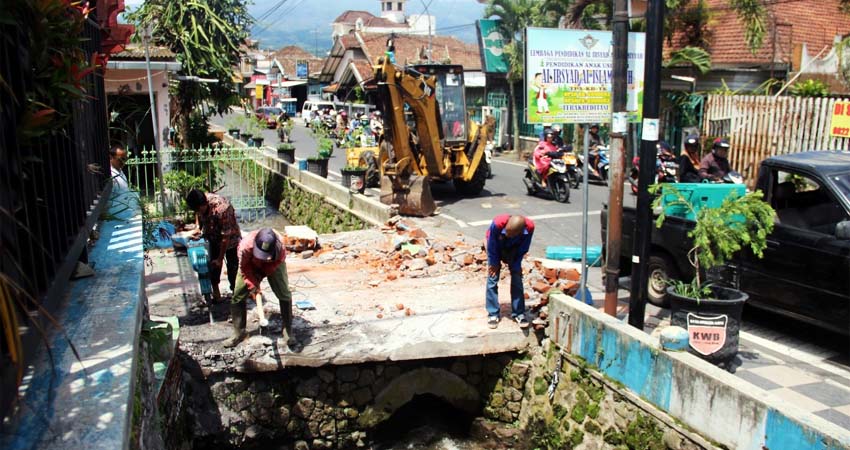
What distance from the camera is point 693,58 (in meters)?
19.1

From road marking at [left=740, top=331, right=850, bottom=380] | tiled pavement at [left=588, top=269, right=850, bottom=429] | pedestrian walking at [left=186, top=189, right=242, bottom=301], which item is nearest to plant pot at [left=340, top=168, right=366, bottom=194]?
pedestrian walking at [left=186, top=189, right=242, bottom=301]

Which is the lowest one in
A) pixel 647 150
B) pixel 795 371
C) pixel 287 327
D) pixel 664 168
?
pixel 795 371

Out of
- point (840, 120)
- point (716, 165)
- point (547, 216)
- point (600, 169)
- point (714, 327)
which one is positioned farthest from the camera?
point (600, 169)

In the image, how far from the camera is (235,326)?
6.73m

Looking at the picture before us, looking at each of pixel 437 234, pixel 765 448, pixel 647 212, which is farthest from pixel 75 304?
pixel 437 234

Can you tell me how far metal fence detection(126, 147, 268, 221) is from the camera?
14.1m

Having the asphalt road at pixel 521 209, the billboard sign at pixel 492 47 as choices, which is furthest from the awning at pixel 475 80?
the asphalt road at pixel 521 209

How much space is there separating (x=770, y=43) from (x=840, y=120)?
17.4 feet

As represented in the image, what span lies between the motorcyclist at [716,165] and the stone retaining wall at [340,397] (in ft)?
16.8

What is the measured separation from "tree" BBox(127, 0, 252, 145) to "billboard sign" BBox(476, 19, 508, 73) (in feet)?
39.6

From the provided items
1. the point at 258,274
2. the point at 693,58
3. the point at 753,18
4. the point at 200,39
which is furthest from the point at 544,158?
the point at 258,274

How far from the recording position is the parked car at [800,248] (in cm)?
650

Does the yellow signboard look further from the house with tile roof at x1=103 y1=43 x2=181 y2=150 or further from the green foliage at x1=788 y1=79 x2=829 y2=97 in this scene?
the house with tile roof at x1=103 y1=43 x2=181 y2=150

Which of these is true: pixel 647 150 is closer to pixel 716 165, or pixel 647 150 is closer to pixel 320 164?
pixel 716 165
